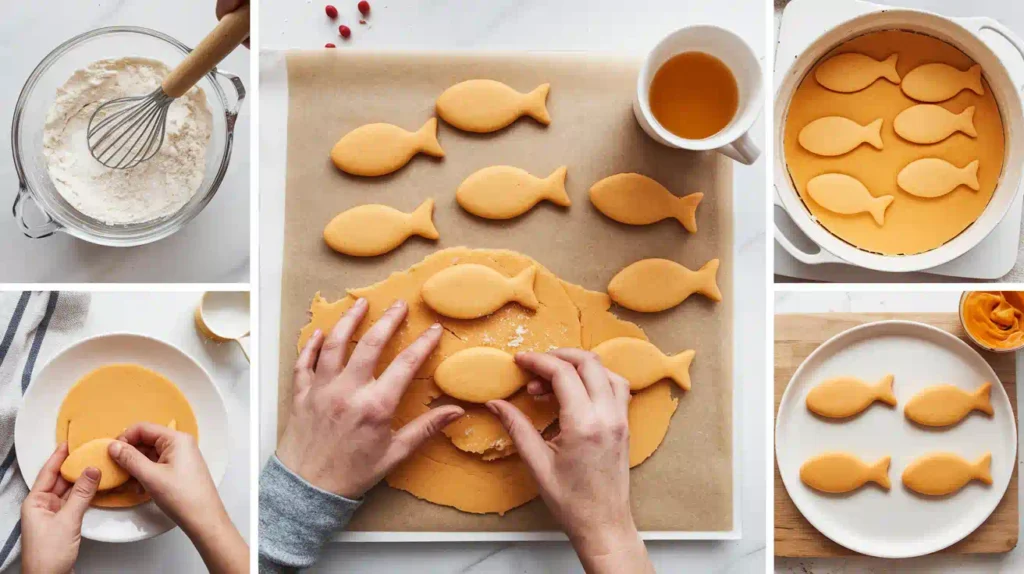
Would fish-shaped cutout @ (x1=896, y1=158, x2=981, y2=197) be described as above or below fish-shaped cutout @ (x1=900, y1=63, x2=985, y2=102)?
below

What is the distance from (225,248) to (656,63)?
62 cm

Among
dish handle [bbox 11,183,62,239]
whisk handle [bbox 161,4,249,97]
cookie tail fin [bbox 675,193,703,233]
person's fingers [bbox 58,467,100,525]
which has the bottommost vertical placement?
person's fingers [bbox 58,467,100,525]

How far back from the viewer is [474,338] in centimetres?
96

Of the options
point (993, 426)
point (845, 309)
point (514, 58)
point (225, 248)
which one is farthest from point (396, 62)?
point (993, 426)

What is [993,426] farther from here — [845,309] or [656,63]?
[656,63]

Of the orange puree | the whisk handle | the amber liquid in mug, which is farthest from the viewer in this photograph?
the orange puree

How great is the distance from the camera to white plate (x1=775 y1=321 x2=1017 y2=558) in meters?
1.00

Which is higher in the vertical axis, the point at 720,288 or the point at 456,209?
the point at 456,209

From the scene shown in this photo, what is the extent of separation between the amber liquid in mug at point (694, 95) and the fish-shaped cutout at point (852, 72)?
141 millimetres

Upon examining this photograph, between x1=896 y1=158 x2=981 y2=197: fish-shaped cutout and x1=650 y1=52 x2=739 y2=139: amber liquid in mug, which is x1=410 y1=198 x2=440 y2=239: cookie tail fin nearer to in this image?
x1=650 y1=52 x2=739 y2=139: amber liquid in mug

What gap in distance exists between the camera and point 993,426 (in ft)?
3.34

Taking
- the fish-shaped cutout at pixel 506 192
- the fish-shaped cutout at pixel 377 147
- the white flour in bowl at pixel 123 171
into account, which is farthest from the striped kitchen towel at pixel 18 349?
the fish-shaped cutout at pixel 506 192

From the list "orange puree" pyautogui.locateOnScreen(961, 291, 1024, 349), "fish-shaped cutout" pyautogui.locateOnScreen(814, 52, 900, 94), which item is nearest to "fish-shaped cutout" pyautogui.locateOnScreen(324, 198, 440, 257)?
"fish-shaped cutout" pyautogui.locateOnScreen(814, 52, 900, 94)

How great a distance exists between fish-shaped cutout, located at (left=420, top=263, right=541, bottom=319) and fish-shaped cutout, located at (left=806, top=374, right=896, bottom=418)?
1.39ft
